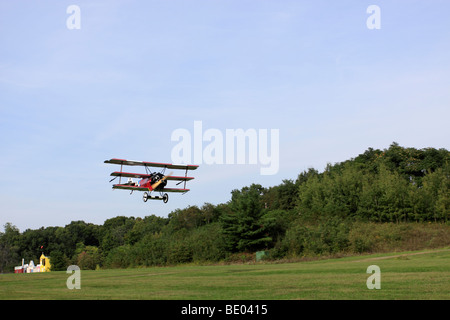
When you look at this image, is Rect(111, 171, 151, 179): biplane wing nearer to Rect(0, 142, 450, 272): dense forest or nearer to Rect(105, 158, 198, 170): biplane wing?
Rect(105, 158, 198, 170): biplane wing

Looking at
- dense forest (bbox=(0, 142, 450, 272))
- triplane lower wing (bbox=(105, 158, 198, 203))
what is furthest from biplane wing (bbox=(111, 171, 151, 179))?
dense forest (bbox=(0, 142, 450, 272))

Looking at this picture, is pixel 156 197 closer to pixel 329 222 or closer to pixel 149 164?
pixel 149 164

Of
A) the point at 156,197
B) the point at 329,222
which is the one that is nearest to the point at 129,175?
the point at 156,197

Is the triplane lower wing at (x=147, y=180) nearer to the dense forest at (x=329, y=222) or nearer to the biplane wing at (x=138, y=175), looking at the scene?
the biplane wing at (x=138, y=175)

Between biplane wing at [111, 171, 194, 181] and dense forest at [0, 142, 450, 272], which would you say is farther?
dense forest at [0, 142, 450, 272]

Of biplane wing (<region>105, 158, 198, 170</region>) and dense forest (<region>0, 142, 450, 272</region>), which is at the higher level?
biplane wing (<region>105, 158, 198, 170</region>)

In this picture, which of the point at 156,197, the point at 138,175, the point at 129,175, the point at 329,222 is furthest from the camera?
the point at 329,222

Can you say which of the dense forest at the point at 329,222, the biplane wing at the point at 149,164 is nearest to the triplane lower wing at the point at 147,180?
the biplane wing at the point at 149,164

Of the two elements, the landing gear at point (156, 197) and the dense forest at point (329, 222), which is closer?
the landing gear at point (156, 197)

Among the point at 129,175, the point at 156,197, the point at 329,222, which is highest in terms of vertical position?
the point at 129,175

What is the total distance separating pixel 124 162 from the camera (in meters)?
33.9
